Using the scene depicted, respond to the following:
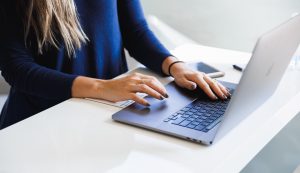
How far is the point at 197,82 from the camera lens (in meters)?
1.08

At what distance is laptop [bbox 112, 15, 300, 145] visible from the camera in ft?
2.49

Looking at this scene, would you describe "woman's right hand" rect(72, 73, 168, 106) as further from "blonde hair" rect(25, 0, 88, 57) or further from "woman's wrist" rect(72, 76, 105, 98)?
"blonde hair" rect(25, 0, 88, 57)

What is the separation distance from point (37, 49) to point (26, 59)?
0.23ft

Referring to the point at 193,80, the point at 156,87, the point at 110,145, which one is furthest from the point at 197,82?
the point at 110,145

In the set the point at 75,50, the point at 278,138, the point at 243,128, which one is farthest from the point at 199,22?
the point at 243,128

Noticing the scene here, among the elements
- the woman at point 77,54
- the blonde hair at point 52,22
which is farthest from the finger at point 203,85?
the blonde hair at point 52,22

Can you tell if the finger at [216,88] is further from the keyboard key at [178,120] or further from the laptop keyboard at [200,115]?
the keyboard key at [178,120]

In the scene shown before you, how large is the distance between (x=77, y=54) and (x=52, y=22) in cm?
13

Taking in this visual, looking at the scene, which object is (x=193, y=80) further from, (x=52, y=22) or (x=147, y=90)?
(x=52, y=22)

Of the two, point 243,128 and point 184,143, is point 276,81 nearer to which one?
point 243,128

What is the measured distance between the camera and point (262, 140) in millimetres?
893

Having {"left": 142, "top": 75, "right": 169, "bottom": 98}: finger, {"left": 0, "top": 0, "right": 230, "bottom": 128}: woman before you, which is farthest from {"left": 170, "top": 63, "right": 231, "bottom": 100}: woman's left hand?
{"left": 142, "top": 75, "right": 169, "bottom": 98}: finger

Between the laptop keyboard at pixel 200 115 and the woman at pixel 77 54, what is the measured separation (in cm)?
5

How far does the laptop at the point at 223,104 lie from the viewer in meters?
0.76
